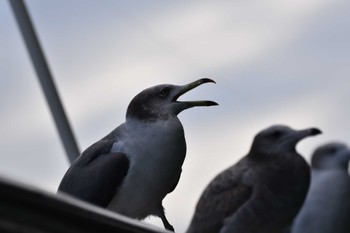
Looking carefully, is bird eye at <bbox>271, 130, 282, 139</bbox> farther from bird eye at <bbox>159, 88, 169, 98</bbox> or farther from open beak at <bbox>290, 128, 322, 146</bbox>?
bird eye at <bbox>159, 88, 169, 98</bbox>

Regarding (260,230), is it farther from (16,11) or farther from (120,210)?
(16,11)

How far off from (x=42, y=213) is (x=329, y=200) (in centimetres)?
58

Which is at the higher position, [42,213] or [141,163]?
[42,213]

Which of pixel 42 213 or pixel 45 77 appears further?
pixel 45 77

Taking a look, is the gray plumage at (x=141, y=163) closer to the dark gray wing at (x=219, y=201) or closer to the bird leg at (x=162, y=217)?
the bird leg at (x=162, y=217)

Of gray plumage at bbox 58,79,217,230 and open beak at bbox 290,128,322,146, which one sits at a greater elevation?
open beak at bbox 290,128,322,146

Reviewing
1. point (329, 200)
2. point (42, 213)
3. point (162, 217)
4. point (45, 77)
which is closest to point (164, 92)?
point (162, 217)

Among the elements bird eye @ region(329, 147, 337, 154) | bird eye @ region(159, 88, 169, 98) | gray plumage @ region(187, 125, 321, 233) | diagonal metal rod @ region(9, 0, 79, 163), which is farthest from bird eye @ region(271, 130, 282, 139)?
diagonal metal rod @ region(9, 0, 79, 163)

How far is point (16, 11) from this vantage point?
6.28 feet

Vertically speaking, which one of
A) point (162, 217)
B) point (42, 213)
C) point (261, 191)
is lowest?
point (162, 217)

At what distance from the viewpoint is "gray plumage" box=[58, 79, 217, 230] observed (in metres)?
0.89

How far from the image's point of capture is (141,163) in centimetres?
91

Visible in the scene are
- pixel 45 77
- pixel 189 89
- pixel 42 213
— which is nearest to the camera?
pixel 42 213

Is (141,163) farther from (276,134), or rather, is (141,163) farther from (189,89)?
(276,134)
